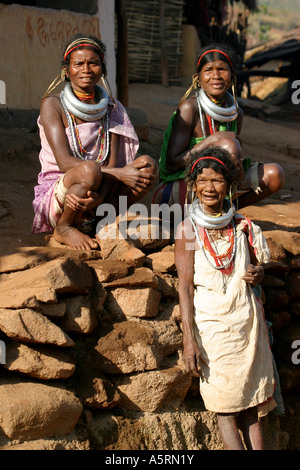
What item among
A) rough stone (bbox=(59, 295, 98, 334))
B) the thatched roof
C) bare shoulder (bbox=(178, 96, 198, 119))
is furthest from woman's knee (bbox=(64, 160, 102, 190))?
the thatched roof

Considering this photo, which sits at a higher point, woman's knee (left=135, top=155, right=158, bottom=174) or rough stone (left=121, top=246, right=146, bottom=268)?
woman's knee (left=135, top=155, right=158, bottom=174)

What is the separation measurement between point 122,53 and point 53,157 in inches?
143

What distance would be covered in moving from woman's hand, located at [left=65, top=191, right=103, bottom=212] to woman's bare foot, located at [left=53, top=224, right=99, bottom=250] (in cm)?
17

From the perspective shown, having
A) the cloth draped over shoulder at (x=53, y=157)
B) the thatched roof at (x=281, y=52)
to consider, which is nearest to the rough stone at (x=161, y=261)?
the cloth draped over shoulder at (x=53, y=157)

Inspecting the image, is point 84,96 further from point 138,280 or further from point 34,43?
point 34,43

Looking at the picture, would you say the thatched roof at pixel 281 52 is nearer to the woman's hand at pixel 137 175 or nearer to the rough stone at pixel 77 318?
the woman's hand at pixel 137 175

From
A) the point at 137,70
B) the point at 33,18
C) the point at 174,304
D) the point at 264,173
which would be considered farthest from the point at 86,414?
the point at 137,70

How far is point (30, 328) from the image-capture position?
3.26m

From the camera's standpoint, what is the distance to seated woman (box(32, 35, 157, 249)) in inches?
150

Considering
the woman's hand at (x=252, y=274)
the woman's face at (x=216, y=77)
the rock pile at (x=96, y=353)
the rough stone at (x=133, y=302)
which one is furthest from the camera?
the woman's face at (x=216, y=77)

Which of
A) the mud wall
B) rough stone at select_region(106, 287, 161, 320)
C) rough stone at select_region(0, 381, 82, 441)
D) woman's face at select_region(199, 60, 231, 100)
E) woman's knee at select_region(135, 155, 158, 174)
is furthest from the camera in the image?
the mud wall

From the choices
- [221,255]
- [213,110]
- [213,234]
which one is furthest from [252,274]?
[213,110]

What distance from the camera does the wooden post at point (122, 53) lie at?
738 centimetres

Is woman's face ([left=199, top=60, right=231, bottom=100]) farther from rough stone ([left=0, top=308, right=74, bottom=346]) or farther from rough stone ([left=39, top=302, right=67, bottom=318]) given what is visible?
rough stone ([left=0, top=308, right=74, bottom=346])
